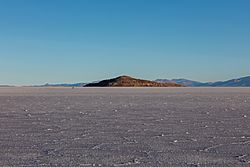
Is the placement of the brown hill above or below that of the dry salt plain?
above

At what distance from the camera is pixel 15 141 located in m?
5.25

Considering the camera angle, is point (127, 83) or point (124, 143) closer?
point (124, 143)

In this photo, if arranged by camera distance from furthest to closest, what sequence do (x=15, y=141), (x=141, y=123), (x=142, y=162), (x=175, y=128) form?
(x=141, y=123), (x=175, y=128), (x=15, y=141), (x=142, y=162)

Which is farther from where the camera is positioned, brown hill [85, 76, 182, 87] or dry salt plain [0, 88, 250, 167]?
brown hill [85, 76, 182, 87]

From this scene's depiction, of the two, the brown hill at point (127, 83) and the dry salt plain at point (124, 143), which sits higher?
the brown hill at point (127, 83)

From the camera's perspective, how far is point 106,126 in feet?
22.3

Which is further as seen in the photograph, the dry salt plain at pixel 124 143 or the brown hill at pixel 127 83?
the brown hill at pixel 127 83

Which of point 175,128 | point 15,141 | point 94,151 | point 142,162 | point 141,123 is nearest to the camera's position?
point 142,162

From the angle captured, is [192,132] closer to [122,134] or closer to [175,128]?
[175,128]

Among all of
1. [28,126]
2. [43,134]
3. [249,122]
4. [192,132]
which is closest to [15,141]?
[43,134]

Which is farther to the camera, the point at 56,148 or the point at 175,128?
the point at 175,128

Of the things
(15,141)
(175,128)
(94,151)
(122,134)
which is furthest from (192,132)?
(15,141)

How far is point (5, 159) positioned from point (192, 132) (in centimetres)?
282

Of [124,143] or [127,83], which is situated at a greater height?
[127,83]
